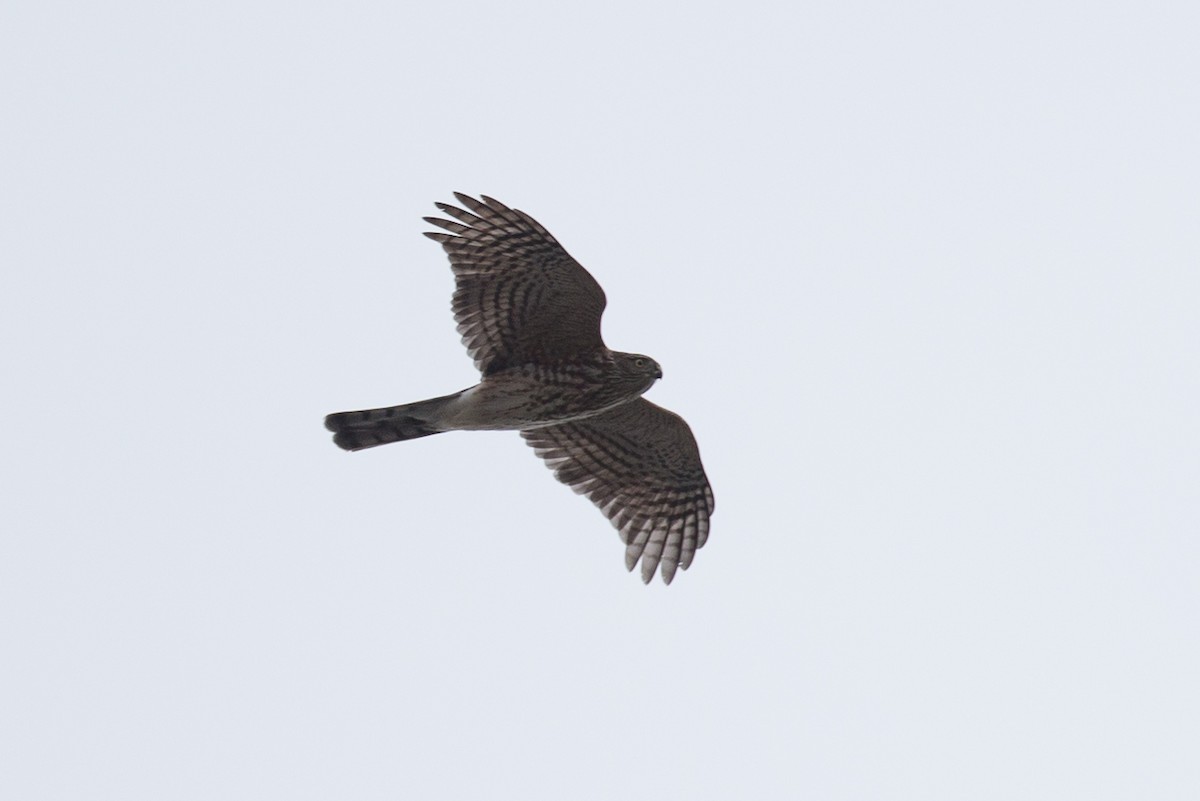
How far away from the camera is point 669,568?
15.1m

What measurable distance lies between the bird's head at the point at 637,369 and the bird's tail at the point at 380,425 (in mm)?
1526

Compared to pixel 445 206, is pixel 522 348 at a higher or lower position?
lower

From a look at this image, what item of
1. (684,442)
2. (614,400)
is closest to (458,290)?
(614,400)

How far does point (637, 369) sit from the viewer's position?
13.7 m

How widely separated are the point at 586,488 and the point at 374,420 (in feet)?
7.19

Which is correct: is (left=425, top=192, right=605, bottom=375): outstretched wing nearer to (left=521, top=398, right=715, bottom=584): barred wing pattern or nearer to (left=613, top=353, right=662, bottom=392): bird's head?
(left=613, top=353, right=662, bottom=392): bird's head

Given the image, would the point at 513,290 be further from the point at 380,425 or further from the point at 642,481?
the point at 642,481

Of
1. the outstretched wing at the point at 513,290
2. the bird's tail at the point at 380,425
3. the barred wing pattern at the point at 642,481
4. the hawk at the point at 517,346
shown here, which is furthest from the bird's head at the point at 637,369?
the bird's tail at the point at 380,425

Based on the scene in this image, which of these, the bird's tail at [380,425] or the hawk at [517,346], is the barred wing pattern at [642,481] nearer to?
the hawk at [517,346]

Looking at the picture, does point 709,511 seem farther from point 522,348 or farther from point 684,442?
point 522,348

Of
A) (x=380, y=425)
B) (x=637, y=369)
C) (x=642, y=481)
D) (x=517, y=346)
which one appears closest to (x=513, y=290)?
(x=517, y=346)

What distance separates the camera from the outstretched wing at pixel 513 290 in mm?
13438

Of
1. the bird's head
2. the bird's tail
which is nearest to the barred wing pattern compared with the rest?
the bird's head

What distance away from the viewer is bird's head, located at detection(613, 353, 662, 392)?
1372 centimetres
